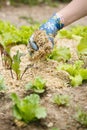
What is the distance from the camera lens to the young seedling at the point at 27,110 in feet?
6.85

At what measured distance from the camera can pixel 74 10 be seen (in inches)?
114

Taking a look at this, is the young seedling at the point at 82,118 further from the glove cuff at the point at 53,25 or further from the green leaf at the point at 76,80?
the glove cuff at the point at 53,25

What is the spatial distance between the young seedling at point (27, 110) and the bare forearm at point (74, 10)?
95cm

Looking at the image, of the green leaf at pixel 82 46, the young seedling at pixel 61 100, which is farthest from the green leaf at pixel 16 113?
the green leaf at pixel 82 46

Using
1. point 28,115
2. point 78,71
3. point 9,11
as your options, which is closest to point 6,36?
point 78,71

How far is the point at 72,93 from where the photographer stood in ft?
7.98

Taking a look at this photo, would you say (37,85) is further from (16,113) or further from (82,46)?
(82,46)

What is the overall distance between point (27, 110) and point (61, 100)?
24 cm

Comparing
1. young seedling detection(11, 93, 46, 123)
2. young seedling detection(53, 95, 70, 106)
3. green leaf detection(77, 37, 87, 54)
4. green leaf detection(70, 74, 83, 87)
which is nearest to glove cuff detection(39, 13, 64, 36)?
green leaf detection(77, 37, 87, 54)

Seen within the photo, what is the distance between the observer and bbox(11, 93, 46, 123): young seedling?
6.85ft

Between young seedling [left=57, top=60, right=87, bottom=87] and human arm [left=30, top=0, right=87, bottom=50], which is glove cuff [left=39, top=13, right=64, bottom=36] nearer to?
human arm [left=30, top=0, right=87, bottom=50]

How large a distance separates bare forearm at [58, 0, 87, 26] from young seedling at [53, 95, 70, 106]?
0.80 m

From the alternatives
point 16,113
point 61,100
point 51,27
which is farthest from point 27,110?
point 51,27

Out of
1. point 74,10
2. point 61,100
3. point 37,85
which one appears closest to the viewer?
point 61,100
